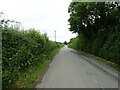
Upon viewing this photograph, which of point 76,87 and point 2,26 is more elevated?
point 2,26

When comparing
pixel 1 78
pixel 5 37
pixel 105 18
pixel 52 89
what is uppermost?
pixel 105 18

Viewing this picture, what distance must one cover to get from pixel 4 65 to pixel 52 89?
239 cm

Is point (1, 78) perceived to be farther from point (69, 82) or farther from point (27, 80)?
point (69, 82)

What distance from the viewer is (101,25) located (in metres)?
35.5

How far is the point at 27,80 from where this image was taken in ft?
43.3

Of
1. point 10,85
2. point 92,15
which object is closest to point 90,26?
point 92,15

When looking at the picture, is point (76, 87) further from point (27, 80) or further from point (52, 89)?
point (27, 80)

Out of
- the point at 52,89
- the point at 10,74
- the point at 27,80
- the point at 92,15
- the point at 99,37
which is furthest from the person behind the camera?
the point at 92,15

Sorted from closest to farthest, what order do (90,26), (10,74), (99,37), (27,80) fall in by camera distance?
(10,74)
(27,80)
(99,37)
(90,26)

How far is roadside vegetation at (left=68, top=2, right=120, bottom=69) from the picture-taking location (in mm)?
24305

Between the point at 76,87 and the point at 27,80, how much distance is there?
104 inches

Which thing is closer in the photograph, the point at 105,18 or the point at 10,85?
the point at 10,85

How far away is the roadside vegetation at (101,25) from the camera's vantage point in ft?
79.7

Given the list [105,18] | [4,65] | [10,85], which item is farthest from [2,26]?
[105,18]
